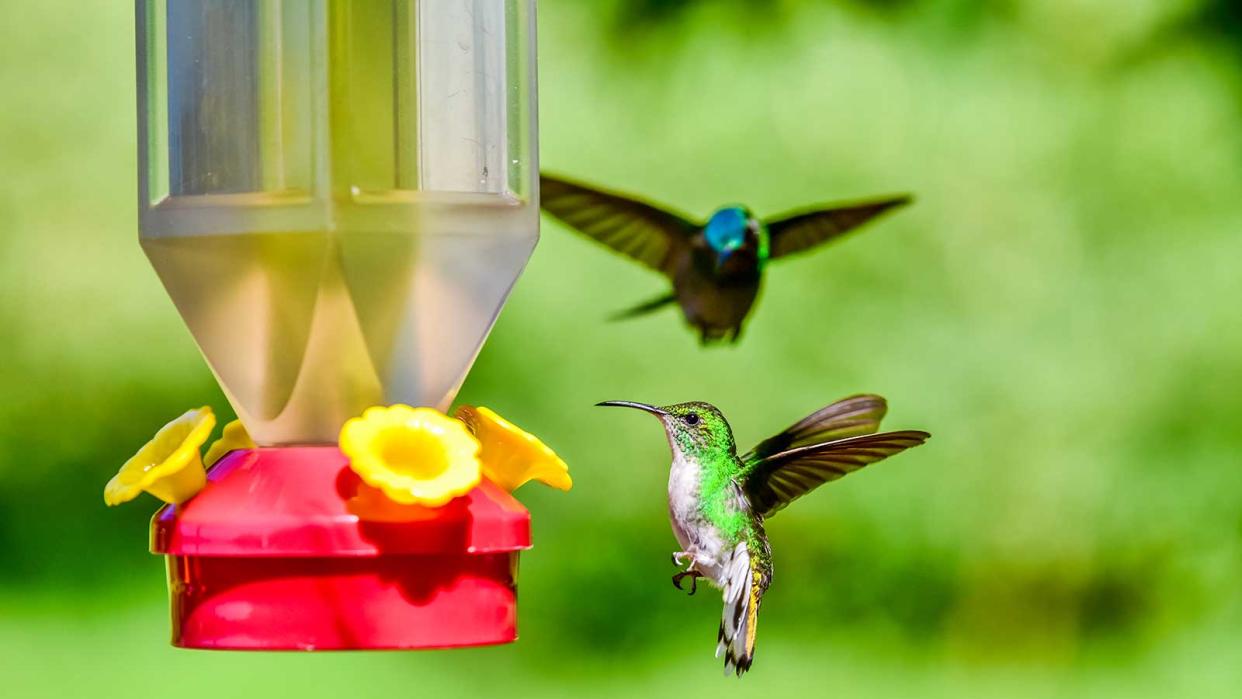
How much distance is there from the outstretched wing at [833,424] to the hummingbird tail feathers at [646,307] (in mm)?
1242

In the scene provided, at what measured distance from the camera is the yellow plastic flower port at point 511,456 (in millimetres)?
1747

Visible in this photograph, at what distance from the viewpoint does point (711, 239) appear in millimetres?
3912

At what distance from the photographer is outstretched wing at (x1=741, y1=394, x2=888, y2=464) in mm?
2689

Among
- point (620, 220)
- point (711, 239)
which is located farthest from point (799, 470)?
point (711, 239)

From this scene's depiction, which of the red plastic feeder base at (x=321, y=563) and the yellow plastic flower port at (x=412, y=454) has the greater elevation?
the yellow plastic flower port at (x=412, y=454)

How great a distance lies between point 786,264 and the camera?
4.56 metres

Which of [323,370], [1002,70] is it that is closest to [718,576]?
[323,370]

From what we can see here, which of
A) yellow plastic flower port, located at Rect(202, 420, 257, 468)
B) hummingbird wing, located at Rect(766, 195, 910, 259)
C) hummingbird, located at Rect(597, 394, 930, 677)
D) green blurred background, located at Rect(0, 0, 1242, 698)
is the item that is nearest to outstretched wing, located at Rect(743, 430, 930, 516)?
hummingbird, located at Rect(597, 394, 930, 677)

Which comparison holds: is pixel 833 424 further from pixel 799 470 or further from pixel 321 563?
pixel 321 563

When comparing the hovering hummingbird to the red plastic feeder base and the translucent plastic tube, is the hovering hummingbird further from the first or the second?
the red plastic feeder base

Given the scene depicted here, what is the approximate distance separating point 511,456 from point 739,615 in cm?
70

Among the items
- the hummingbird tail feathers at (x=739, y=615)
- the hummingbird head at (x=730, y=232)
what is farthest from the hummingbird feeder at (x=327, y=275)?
the hummingbird head at (x=730, y=232)

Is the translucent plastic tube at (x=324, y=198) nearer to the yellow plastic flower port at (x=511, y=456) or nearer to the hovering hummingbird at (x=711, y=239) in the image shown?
the yellow plastic flower port at (x=511, y=456)

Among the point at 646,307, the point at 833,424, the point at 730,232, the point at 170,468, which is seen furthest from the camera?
the point at 646,307
